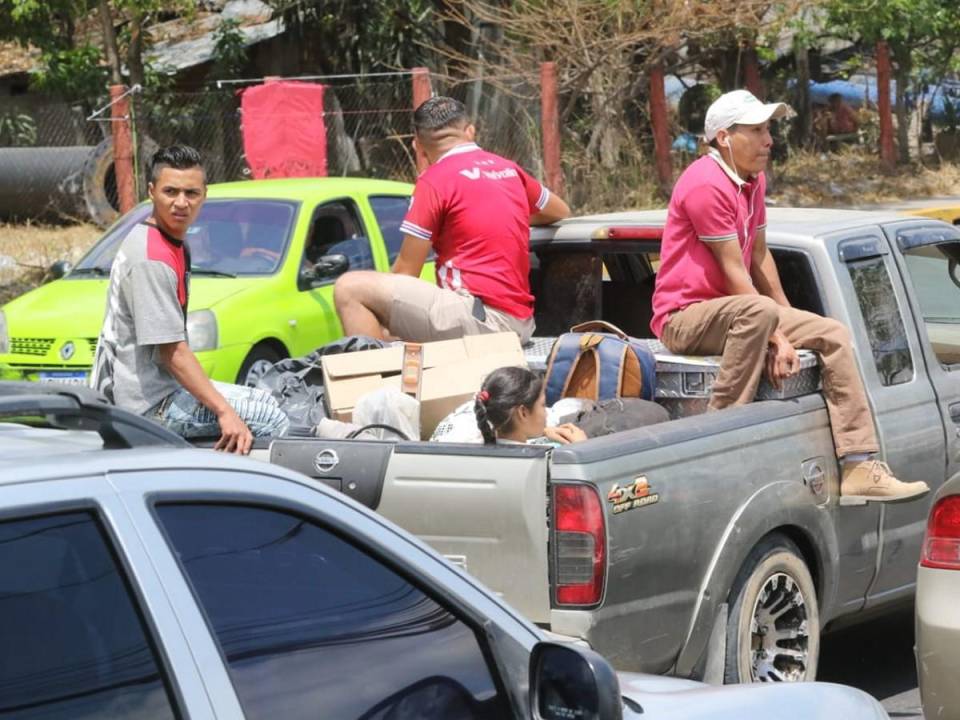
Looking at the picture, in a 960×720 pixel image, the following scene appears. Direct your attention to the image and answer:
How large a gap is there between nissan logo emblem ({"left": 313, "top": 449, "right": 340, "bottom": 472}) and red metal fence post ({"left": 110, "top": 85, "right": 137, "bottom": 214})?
421 inches

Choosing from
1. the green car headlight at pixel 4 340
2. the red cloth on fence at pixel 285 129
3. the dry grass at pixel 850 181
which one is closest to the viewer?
the green car headlight at pixel 4 340

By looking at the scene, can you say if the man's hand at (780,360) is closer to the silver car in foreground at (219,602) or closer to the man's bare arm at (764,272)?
the man's bare arm at (764,272)

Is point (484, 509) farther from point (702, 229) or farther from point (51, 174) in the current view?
point (51, 174)

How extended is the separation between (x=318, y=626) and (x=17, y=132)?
71.2 ft

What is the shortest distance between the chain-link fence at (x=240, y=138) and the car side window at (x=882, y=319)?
11383 mm

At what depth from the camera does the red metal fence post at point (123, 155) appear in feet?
50.4

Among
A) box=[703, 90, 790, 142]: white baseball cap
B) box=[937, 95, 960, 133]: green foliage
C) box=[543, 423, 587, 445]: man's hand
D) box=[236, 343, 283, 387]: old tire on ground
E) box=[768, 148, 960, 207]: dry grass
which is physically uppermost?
box=[703, 90, 790, 142]: white baseball cap

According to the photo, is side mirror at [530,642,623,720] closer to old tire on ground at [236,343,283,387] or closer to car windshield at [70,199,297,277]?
old tire on ground at [236,343,283,387]

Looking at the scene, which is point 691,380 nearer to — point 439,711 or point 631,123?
point 439,711

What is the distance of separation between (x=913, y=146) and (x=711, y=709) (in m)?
26.2

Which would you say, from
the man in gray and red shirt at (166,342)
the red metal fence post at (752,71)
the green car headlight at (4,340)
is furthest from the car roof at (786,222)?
the red metal fence post at (752,71)

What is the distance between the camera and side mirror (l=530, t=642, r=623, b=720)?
2670 mm

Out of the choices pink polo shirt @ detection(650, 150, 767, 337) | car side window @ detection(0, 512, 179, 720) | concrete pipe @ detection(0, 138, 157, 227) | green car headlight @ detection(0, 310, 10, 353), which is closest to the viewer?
car side window @ detection(0, 512, 179, 720)

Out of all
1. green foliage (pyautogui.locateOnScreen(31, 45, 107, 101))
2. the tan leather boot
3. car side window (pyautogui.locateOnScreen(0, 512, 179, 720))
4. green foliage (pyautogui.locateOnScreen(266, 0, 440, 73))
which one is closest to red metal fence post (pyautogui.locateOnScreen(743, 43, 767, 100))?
green foliage (pyautogui.locateOnScreen(266, 0, 440, 73))
